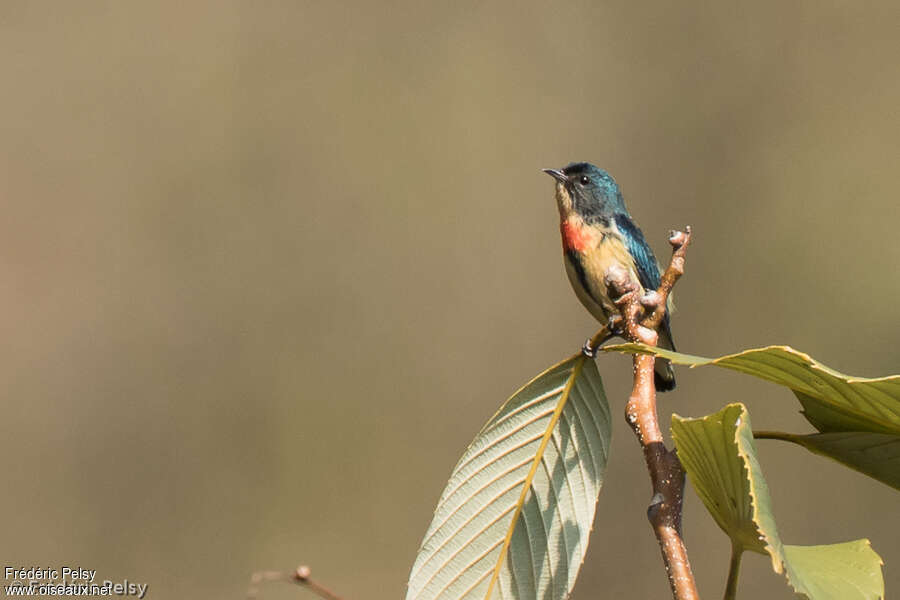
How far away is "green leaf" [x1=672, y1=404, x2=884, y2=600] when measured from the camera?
98cm

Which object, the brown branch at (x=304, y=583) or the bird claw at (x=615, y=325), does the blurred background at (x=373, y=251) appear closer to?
the brown branch at (x=304, y=583)

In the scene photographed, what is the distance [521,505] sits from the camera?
139 centimetres

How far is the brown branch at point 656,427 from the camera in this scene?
1035 millimetres

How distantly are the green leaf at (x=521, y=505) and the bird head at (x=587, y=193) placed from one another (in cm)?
274

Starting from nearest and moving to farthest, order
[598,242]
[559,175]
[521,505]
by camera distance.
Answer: [521,505]
[598,242]
[559,175]

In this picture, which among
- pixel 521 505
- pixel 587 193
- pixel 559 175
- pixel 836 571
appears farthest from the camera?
pixel 559 175

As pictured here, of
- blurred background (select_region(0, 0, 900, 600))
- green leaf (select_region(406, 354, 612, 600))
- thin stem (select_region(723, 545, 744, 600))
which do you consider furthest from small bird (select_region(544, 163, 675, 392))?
thin stem (select_region(723, 545, 744, 600))

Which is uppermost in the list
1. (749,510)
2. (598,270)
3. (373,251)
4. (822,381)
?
(822,381)

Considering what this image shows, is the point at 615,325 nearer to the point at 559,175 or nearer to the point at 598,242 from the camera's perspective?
the point at 598,242

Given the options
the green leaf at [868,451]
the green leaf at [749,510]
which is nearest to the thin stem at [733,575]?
the green leaf at [749,510]

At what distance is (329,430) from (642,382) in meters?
5.20

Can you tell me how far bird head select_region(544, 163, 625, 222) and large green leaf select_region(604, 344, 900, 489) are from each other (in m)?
2.85

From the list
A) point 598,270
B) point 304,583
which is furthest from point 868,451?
point 598,270

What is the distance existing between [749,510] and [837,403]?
0.62 ft
